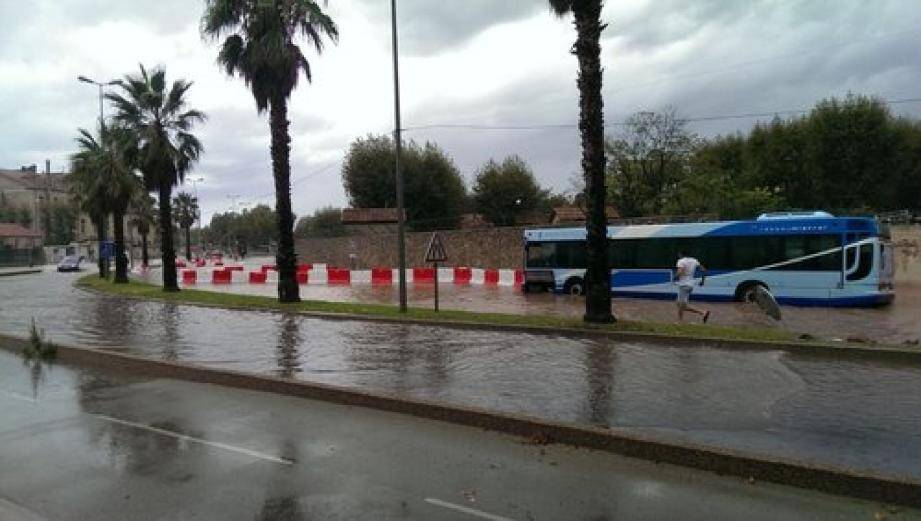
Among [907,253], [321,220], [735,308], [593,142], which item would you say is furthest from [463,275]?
[321,220]

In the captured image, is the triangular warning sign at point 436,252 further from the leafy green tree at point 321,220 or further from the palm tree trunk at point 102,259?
the leafy green tree at point 321,220

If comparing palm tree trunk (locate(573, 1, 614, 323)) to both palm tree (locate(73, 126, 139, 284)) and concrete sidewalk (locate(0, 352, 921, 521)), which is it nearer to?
concrete sidewalk (locate(0, 352, 921, 521))

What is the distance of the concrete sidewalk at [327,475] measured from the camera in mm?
5816

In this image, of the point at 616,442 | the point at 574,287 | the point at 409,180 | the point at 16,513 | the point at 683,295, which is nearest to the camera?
the point at 16,513

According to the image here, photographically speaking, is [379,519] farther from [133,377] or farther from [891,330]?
[891,330]

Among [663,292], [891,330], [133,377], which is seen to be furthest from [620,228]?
[133,377]

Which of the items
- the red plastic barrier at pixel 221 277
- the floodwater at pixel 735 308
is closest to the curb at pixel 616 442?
the floodwater at pixel 735 308

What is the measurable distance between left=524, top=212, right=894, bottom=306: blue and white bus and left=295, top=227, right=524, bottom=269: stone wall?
678 inches

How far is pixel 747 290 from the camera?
25203 mm

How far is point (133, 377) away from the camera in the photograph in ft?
40.5

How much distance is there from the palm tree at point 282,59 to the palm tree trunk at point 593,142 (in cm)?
1130

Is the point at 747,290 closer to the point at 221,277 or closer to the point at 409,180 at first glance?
the point at 221,277

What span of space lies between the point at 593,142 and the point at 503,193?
190 ft

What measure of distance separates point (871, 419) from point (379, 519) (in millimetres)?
5552
